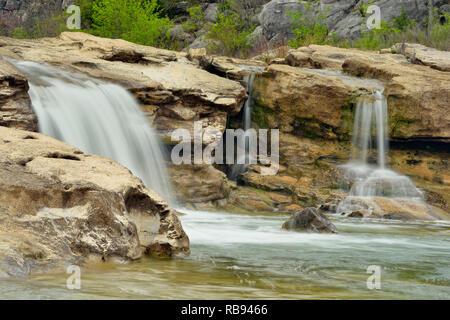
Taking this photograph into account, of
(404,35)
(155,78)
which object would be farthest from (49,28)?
(404,35)

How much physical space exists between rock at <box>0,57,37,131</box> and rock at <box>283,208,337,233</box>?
5.02m

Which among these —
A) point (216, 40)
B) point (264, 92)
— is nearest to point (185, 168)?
point (264, 92)

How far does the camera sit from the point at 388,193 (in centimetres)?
1370

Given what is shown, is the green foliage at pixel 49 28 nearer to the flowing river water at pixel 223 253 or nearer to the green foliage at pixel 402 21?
the flowing river water at pixel 223 253

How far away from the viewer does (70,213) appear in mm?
5332

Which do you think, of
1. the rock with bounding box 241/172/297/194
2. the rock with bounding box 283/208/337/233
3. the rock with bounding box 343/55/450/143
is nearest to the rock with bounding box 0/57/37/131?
the rock with bounding box 283/208/337/233

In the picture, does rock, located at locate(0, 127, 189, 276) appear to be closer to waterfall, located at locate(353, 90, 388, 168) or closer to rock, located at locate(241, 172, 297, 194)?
rock, located at locate(241, 172, 297, 194)

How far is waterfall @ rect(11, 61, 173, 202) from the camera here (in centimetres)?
1059

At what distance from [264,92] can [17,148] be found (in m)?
9.65

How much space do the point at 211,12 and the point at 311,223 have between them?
89.9 feet

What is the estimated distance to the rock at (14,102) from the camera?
9.52 m

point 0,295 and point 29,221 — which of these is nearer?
point 0,295
